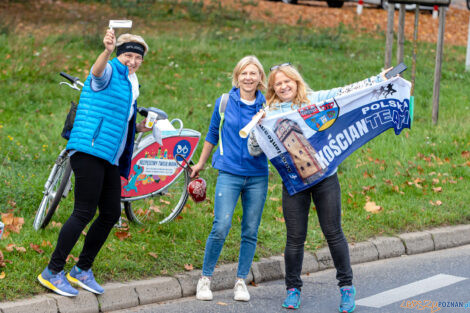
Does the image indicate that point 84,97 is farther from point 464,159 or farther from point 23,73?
point 23,73

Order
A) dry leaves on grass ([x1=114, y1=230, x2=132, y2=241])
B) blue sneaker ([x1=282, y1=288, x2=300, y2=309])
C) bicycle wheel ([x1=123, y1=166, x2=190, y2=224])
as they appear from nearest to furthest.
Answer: blue sneaker ([x1=282, y1=288, x2=300, y2=309]) < dry leaves on grass ([x1=114, y1=230, x2=132, y2=241]) < bicycle wheel ([x1=123, y1=166, x2=190, y2=224])

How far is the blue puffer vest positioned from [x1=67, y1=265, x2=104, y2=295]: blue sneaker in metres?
0.87

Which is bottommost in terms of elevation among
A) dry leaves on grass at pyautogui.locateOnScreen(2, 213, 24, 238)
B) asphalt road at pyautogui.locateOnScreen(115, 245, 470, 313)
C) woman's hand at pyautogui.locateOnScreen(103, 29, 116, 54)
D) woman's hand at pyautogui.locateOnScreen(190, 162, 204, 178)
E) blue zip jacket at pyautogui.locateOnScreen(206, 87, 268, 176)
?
asphalt road at pyautogui.locateOnScreen(115, 245, 470, 313)

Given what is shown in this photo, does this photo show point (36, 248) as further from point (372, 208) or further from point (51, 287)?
point (372, 208)

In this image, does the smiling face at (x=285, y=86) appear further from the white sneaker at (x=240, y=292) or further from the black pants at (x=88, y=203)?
the white sneaker at (x=240, y=292)

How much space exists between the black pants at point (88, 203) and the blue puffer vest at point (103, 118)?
0.09 metres

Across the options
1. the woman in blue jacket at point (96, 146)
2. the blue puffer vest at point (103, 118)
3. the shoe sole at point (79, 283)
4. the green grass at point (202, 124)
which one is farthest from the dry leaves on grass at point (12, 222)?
the blue puffer vest at point (103, 118)

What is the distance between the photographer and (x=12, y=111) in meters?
10.8

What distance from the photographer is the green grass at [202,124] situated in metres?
6.34

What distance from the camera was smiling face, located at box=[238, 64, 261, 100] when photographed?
5469 mm

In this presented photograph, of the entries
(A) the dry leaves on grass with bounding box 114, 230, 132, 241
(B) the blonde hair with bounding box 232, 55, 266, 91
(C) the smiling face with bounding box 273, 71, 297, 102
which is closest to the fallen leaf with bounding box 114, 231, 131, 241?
(A) the dry leaves on grass with bounding box 114, 230, 132, 241

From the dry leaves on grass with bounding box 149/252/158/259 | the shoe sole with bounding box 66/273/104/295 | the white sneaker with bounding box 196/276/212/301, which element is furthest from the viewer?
the dry leaves on grass with bounding box 149/252/158/259

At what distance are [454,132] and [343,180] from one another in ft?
11.0

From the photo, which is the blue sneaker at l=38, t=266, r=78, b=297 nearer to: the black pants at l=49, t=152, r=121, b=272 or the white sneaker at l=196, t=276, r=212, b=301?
the black pants at l=49, t=152, r=121, b=272
